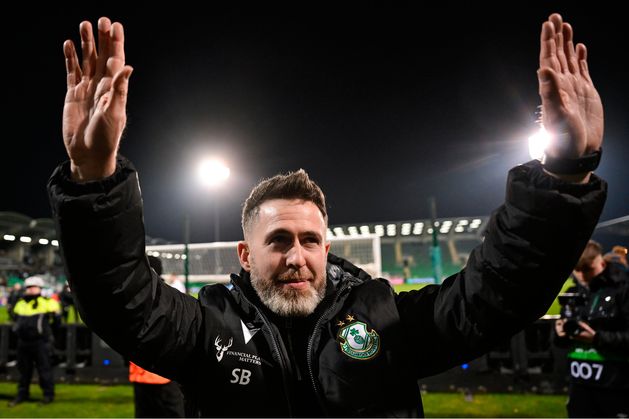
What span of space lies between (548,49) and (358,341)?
1391mm

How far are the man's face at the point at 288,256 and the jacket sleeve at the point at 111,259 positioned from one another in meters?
0.48

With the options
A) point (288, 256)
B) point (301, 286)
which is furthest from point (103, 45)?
point (301, 286)

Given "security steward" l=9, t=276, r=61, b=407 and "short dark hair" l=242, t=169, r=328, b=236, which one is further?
"security steward" l=9, t=276, r=61, b=407

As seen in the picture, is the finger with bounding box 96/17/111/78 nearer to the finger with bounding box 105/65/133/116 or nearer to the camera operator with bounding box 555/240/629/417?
the finger with bounding box 105/65/133/116

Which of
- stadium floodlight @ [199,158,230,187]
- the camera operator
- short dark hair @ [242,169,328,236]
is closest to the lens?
short dark hair @ [242,169,328,236]

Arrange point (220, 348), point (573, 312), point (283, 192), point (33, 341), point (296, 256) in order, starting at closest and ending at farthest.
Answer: point (220, 348) → point (296, 256) → point (283, 192) → point (573, 312) → point (33, 341)

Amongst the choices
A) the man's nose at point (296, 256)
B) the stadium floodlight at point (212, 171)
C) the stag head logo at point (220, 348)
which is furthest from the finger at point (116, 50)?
the stadium floodlight at point (212, 171)

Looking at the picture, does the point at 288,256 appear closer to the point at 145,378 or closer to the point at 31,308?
the point at 145,378

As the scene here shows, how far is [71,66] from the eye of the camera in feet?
5.49

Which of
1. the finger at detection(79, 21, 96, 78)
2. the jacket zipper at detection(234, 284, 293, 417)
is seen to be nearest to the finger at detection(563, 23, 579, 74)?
the jacket zipper at detection(234, 284, 293, 417)

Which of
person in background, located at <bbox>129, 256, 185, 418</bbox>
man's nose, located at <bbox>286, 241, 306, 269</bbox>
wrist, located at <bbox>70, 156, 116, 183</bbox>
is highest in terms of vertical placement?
wrist, located at <bbox>70, 156, 116, 183</bbox>

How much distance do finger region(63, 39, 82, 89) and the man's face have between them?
3.10ft

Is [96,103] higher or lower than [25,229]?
higher

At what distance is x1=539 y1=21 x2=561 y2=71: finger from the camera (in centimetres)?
165
